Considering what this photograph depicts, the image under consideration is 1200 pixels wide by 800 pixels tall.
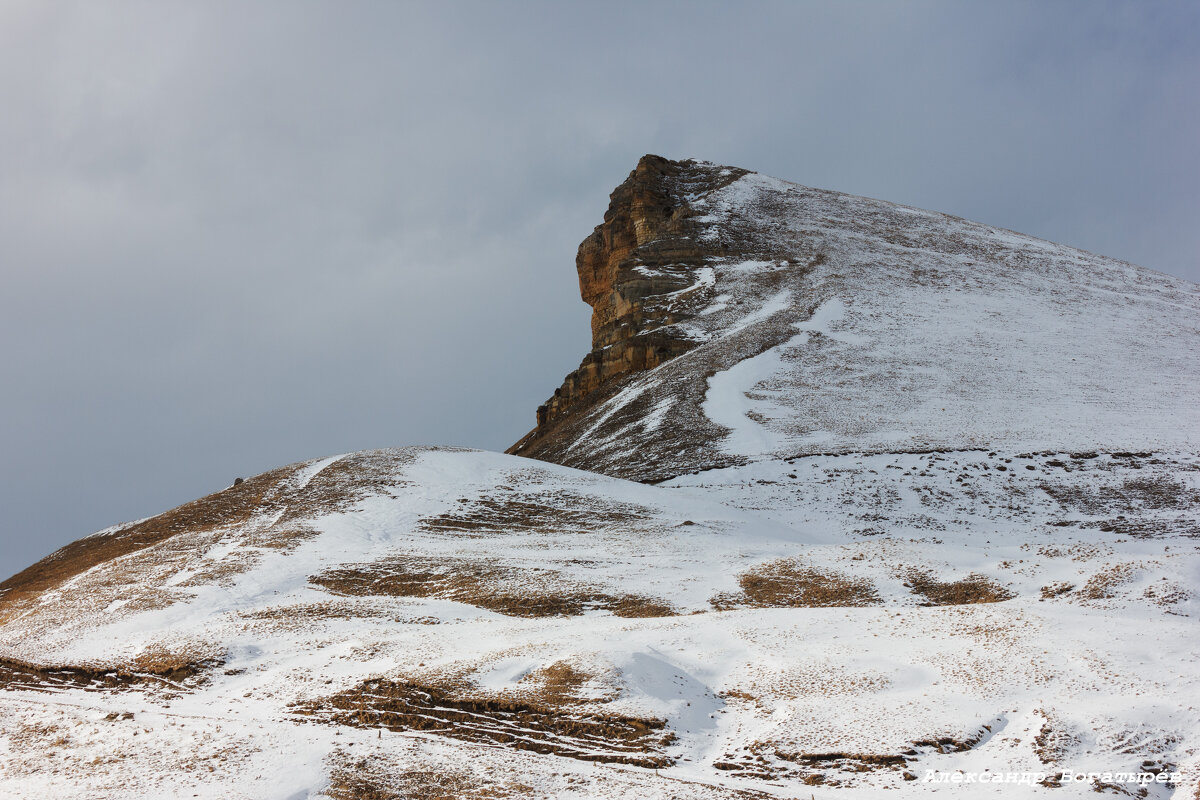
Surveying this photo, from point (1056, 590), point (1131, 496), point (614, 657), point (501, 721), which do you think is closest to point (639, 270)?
point (1131, 496)

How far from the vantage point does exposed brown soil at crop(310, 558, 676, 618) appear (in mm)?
22328

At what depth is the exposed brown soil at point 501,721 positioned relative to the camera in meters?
13.3

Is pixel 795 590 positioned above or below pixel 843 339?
below

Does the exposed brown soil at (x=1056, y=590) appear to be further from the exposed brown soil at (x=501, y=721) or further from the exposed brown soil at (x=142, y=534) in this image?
the exposed brown soil at (x=142, y=534)

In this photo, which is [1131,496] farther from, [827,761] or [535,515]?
[827,761]

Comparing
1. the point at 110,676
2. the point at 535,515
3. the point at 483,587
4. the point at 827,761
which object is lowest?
the point at 827,761

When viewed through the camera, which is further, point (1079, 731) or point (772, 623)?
point (772, 623)

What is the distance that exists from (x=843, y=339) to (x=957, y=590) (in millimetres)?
38078

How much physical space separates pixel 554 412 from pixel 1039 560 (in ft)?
153

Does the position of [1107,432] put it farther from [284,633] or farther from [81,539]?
[81,539]

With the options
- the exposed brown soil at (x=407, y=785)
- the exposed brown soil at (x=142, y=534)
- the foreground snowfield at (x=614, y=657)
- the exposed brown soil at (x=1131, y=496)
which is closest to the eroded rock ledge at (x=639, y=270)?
the exposed brown soil at (x=142, y=534)

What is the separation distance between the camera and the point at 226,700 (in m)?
16.1

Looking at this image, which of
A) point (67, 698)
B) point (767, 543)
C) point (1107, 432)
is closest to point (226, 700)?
point (67, 698)

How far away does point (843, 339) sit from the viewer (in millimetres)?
58594
